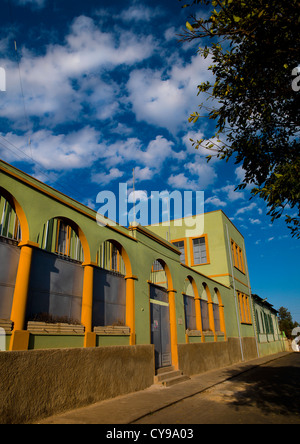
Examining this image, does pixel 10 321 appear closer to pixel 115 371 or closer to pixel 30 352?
pixel 30 352

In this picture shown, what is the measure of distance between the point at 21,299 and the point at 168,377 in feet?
21.2

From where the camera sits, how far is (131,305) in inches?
356

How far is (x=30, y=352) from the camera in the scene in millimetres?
5496

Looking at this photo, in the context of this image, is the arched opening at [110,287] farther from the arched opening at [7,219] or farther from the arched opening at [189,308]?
the arched opening at [189,308]

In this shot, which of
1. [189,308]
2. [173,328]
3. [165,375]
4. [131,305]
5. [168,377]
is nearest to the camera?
[131,305]

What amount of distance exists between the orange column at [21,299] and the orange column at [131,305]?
3805mm

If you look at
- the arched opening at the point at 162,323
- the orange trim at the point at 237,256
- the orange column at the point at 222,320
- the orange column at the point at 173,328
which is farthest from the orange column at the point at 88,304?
the orange trim at the point at 237,256

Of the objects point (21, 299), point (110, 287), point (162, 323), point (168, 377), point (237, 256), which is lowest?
point (168, 377)

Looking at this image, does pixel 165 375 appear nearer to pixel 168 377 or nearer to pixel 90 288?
pixel 168 377

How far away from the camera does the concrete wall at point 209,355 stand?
11742mm

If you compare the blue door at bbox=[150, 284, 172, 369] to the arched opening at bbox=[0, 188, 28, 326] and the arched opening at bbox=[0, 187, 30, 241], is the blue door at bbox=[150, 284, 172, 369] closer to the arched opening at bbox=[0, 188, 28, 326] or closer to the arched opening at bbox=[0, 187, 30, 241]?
the arched opening at bbox=[0, 187, 30, 241]

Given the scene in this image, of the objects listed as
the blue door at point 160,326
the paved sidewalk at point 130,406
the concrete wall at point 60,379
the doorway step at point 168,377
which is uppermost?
the blue door at point 160,326

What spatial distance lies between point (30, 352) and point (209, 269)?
1624 cm

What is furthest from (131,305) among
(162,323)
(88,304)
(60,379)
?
(60,379)
